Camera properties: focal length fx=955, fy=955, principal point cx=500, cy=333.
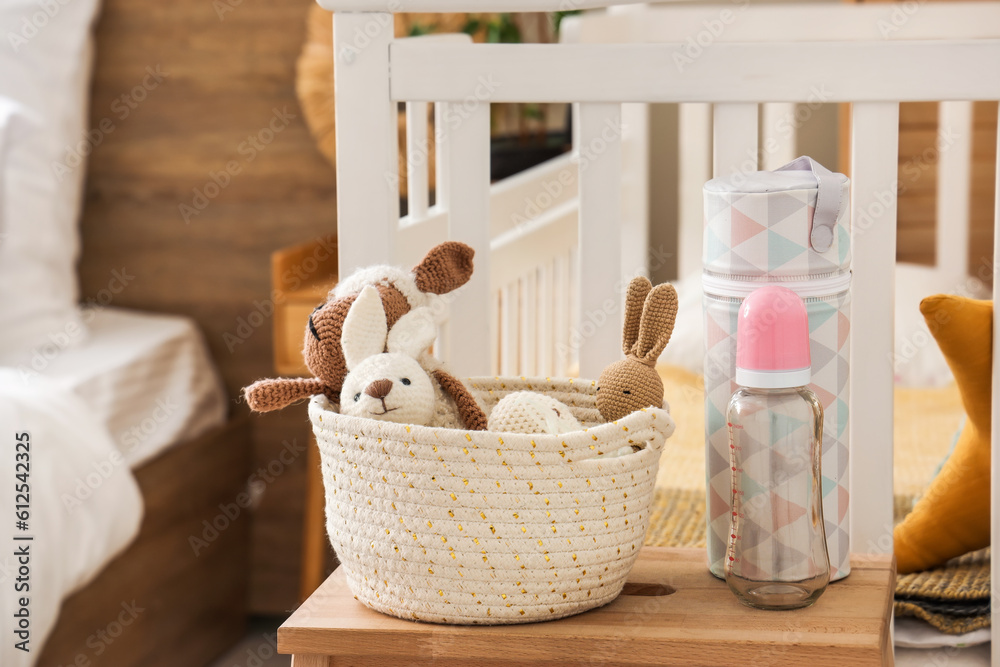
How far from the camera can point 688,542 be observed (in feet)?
2.90

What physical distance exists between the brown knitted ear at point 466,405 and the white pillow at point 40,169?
1259 millimetres

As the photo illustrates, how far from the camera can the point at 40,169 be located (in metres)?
1.66

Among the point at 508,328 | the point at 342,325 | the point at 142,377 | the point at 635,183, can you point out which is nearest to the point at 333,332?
the point at 342,325

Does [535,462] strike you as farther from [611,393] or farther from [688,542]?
[688,542]

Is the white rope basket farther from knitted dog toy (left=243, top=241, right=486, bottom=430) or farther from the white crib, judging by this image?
the white crib

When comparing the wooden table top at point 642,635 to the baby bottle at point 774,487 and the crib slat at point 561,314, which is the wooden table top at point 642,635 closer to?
the baby bottle at point 774,487

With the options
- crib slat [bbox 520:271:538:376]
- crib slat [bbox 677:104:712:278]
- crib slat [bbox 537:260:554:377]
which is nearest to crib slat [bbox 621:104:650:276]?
crib slat [bbox 677:104:712:278]

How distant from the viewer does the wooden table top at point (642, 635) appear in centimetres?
55

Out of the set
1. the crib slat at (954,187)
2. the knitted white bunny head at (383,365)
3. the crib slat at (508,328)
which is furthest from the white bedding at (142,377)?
the crib slat at (954,187)

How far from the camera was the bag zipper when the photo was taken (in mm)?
599

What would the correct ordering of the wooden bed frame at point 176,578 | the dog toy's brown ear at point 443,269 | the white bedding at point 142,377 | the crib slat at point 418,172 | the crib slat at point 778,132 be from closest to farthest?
the dog toy's brown ear at point 443,269 → the crib slat at point 418,172 → the wooden bed frame at point 176,578 → the white bedding at point 142,377 → the crib slat at point 778,132

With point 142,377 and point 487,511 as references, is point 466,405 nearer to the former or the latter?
point 487,511

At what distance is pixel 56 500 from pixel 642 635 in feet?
3.26

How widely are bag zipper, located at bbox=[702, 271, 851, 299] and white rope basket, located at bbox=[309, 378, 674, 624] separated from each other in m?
0.09
